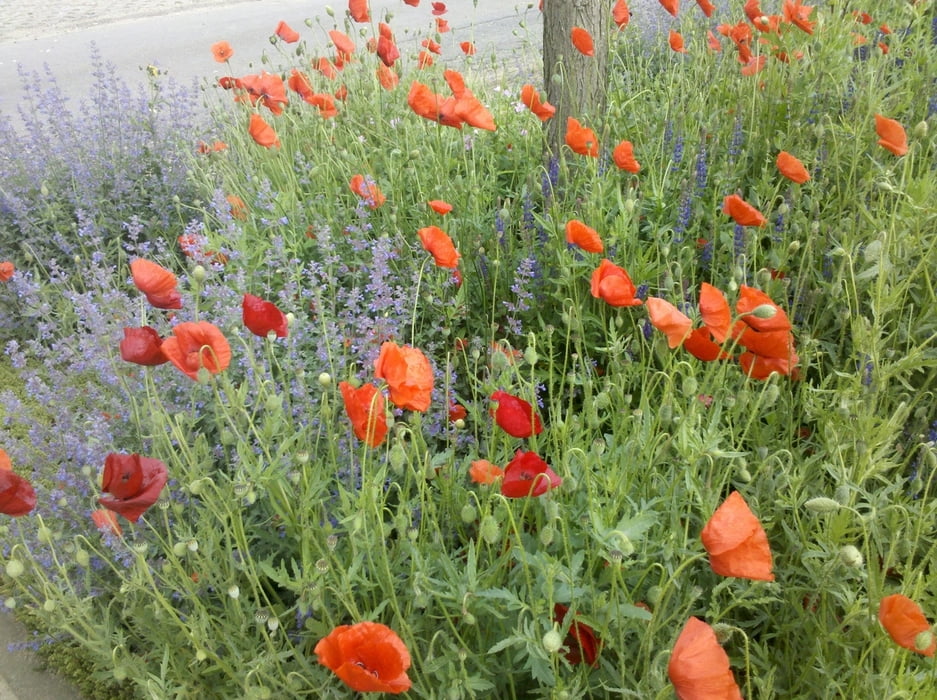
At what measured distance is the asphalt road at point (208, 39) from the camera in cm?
692

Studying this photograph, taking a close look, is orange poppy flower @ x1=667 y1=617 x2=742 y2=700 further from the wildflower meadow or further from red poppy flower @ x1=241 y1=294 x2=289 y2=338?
red poppy flower @ x1=241 y1=294 x2=289 y2=338

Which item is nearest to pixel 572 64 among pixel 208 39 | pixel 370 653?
pixel 370 653

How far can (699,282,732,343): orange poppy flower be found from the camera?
4.81 feet

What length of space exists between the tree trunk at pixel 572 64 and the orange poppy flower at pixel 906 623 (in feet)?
7.33

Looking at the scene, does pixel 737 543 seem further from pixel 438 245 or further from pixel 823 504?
pixel 438 245

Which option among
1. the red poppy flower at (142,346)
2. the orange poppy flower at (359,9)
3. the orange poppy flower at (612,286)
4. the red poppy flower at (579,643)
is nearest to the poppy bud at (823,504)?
the red poppy flower at (579,643)

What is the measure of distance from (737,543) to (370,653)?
55 centimetres

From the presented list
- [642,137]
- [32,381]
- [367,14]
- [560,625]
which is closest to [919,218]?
[642,137]

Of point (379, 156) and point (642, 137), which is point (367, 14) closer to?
point (379, 156)

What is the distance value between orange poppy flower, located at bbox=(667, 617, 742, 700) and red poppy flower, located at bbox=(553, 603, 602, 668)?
1.16 feet

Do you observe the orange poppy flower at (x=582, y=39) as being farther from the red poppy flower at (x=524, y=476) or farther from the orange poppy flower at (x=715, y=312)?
the red poppy flower at (x=524, y=476)

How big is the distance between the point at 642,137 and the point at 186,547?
2597 mm

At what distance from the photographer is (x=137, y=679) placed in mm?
1469

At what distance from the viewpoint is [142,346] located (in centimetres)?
140
